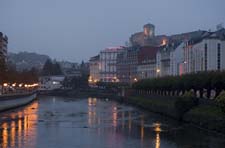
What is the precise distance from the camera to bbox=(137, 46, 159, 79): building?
562ft

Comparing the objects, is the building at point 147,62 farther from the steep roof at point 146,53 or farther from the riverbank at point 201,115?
the riverbank at point 201,115

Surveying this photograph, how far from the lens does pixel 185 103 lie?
58375mm

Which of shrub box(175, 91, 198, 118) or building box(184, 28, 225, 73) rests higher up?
building box(184, 28, 225, 73)

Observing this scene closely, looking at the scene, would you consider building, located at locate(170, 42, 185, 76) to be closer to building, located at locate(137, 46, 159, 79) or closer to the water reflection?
building, located at locate(137, 46, 159, 79)

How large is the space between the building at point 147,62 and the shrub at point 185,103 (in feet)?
360

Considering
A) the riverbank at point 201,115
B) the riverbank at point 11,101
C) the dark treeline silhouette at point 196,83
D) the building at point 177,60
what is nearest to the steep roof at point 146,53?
the building at point 177,60

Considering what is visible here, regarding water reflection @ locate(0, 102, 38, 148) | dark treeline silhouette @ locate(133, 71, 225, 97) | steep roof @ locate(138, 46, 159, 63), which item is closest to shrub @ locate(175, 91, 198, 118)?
Answer: dark treeline silhouette @ locate(133, 71, 225, 97)

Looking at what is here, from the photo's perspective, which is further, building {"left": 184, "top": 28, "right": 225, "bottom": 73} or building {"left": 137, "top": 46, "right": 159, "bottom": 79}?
building {"left": 137, "top": 46, "right": 159, "bottom": 79}

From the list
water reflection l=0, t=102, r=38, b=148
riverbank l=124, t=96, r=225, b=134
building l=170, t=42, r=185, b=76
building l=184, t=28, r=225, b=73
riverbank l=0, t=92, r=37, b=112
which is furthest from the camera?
building l=170, t=42, r=185, b=76

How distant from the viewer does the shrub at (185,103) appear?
5841 cm

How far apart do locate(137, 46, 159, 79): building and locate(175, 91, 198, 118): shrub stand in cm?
10970

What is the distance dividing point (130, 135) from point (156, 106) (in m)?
31.2

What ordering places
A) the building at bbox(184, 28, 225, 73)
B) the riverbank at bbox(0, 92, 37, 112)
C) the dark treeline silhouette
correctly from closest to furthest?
the dark treeline silhouette < the riverbank at bbox(0, 92, 37, 112) < the building at bbox(184, 28, 225, 73)

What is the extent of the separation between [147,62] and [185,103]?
11823 centimetres
